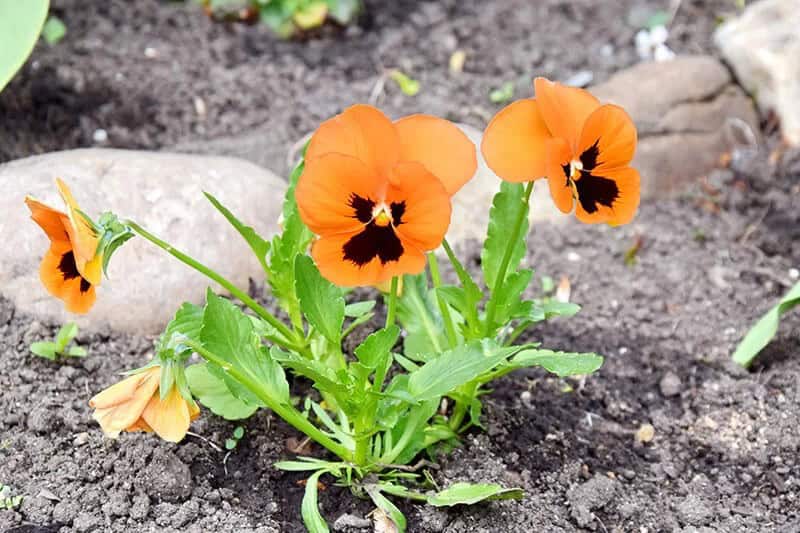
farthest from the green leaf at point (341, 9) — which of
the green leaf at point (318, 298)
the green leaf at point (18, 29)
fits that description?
the green leaf at point (318, 298)

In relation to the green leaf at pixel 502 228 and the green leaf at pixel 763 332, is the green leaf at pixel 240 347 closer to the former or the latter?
the green leaf at pixel 502 228

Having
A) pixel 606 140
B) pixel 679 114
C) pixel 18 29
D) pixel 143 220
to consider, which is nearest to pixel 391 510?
pixel 606 140

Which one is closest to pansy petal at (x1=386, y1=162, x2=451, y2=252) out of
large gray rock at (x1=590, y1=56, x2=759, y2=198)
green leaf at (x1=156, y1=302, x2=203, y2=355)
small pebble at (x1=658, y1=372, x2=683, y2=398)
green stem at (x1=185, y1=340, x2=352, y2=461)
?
green stem at (x1=185, y1=340, x2=352, y2=461)

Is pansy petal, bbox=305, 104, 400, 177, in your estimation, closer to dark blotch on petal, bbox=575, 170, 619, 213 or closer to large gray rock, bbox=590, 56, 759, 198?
dark blotch on petal, bbox=575, 170, 619, 213

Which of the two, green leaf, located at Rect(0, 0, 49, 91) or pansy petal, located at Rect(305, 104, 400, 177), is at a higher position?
pansy petal, located at Rect(305, 104, 400, 177)

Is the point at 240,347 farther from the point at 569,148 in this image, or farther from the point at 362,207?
the point at 569,148
